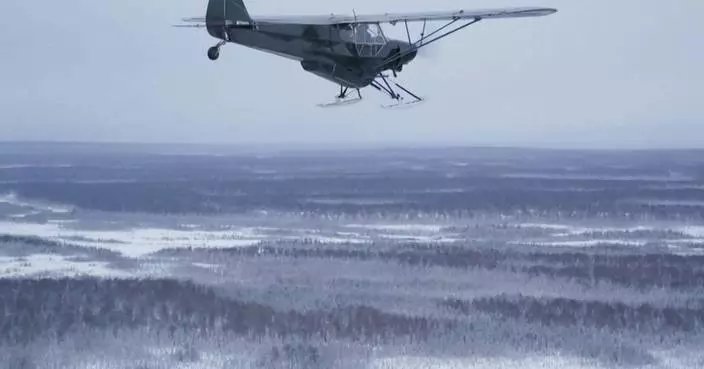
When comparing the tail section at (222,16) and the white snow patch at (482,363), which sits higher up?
the tail section at (222,16)

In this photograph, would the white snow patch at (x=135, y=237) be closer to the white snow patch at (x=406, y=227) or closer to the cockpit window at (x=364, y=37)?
the white snow patch at (x=406, y=227)

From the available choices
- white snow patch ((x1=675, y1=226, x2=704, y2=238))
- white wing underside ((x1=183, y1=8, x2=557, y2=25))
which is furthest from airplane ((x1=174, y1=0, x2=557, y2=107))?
white snow patch ((x1=675, y1=226, x2=704, y2=238))

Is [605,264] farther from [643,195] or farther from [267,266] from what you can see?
[267,266]

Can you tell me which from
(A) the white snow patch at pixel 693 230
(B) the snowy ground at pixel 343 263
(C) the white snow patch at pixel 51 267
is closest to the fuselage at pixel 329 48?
(B) the snowy ground at pixel 343 263

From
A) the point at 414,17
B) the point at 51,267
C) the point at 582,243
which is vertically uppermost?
the point at 414,17

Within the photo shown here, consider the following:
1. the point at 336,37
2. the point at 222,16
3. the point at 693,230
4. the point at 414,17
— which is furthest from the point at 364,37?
the point at 693,230

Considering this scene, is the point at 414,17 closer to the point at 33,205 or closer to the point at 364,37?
the point at 364,37

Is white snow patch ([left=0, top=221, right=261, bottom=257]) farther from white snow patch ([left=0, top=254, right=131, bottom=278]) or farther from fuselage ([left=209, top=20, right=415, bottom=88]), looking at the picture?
fuselage ([left=209, top=20, right=415, bottom=88])

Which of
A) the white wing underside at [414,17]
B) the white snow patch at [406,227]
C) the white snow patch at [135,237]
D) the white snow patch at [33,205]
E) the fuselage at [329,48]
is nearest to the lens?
the white wing underside at [414,17]
